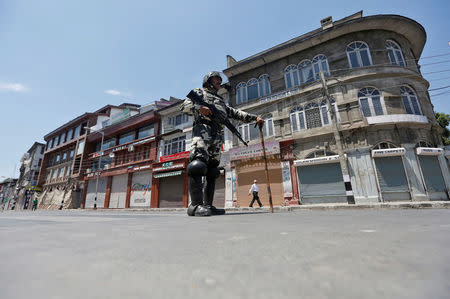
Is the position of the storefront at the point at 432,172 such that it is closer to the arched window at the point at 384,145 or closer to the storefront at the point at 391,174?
the storefront at the point at 391,174

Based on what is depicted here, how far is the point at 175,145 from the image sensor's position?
16.5 m

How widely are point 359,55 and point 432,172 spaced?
23.1 ft

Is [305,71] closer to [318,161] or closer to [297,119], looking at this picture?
[297,119]

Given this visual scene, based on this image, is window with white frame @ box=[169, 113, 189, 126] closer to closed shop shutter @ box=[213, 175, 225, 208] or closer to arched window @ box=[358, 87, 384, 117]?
closed shop shutter @ box=[213, 175, 225, 208]

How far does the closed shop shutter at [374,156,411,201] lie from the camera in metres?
9.38

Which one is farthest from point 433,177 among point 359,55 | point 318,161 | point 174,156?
point 174,156

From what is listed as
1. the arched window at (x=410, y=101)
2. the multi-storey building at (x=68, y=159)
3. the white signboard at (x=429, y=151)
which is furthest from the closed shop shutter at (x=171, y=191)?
the arched window at (x=410, y=101)

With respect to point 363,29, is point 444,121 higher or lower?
lower

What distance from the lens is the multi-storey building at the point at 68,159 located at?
22625 mm

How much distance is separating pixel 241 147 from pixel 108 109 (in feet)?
72.1

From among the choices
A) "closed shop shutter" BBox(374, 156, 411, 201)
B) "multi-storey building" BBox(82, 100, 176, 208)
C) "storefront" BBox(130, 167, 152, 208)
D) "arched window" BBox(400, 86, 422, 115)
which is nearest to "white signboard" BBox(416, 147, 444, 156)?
"closed shop shutter" BBox(374, 156, 411, 201)

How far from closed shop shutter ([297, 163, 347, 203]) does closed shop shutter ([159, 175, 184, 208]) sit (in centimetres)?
862

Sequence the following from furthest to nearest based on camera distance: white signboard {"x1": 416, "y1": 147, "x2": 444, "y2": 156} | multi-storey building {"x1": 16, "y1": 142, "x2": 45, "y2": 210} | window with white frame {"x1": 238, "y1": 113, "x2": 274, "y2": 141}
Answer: multi-storey building {"x1": 16, "y1": 142, "x2": 45, "y2": 210} < window with white frame {"x1": 238, "y1": 113, "x2": 274, "y2": 141} < white signboard {"x1": 416, "y1": 147, "x2": 444, "y2": 156}

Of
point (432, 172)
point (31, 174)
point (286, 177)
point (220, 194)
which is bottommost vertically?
point (220, 194)
